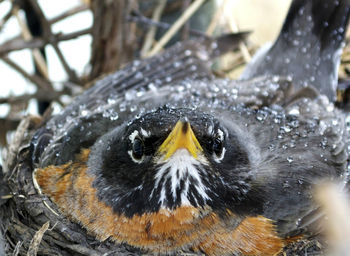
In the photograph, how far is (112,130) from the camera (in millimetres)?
3361

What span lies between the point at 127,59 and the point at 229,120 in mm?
1985

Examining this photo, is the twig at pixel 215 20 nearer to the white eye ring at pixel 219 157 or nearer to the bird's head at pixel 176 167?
the bird's head at pixel 176 167

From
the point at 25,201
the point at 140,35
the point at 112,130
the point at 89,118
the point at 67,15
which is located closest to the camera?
the point at 25,201

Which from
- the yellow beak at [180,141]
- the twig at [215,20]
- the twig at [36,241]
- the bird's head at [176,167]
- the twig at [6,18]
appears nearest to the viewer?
the yellow beak at [180,141]

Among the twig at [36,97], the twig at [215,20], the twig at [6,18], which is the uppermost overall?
the twig at [6,18]

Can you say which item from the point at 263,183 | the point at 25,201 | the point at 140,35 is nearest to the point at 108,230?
the point at 25,201

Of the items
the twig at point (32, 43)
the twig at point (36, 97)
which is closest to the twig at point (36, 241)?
the twig at point (36, 97)

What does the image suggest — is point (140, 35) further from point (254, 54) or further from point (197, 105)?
point (197, 105)

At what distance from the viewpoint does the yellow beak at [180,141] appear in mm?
2387

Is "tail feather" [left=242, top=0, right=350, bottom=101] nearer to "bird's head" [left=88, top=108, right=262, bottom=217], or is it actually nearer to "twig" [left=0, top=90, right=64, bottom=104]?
"bird's head" [left=88, top=108, right=262, bottom=217]

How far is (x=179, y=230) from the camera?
2779 millimetres

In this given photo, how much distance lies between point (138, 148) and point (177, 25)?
2463 mm

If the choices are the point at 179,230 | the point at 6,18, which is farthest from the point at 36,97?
the point at 179,230

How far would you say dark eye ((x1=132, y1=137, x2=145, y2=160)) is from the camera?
2.67 m
